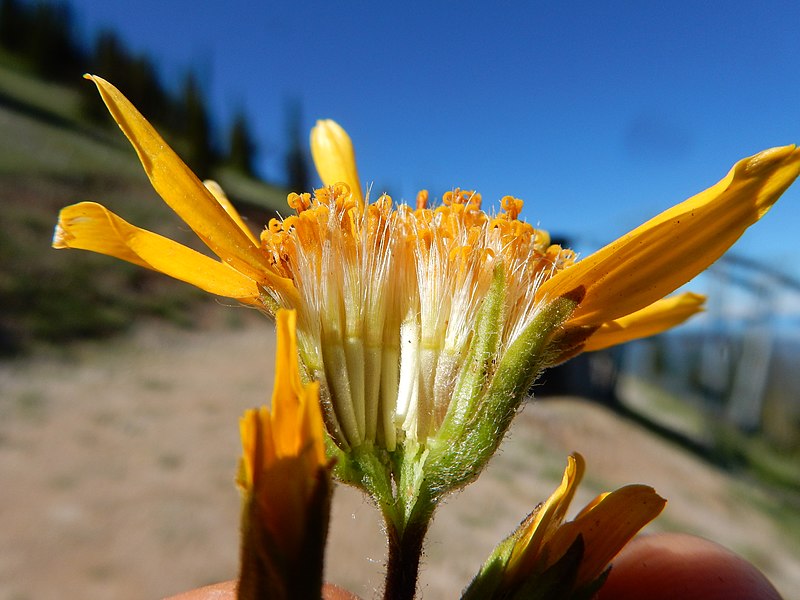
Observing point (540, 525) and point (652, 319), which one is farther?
point (652, 319)

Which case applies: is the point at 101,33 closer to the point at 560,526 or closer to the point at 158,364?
the point at 158,364

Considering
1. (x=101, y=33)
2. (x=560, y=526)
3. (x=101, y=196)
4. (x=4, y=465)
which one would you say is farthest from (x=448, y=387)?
(x=101, y=33)

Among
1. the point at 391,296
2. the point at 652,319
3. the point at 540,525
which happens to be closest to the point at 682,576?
the point at 652,319

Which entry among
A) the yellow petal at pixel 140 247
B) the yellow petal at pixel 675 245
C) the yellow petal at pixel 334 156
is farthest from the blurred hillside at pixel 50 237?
the yellow petal at pixel 675 245

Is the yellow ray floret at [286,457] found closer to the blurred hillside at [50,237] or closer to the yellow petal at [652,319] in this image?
the yellow petal at [652,319]

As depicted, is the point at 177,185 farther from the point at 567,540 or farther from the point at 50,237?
the point at 50,237

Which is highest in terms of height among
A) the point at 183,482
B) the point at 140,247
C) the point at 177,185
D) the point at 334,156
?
the point at 334,156
